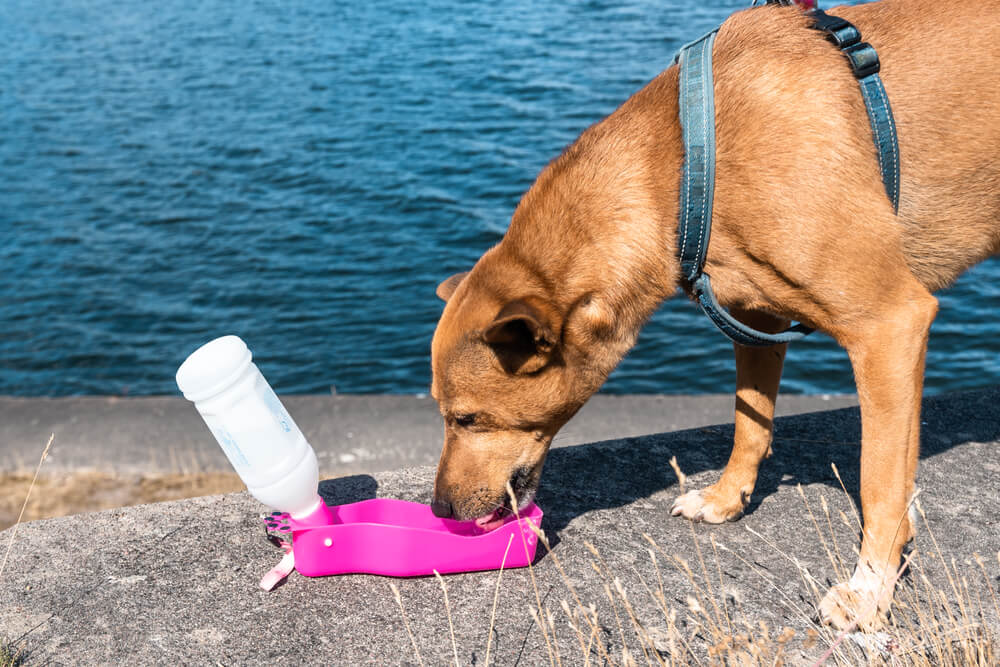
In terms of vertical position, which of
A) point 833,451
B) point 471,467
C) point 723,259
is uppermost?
point 723,259

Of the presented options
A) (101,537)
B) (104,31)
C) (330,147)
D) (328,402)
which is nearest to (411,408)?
(328,402)

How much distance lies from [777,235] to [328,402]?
17.1ft

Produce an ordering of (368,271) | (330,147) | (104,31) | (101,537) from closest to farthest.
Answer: (101,537) → (368,271) → (330,147) → (104,31)

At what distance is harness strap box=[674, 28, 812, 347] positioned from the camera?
3070 mm

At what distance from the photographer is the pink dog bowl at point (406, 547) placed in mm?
3420

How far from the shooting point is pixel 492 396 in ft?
10.8

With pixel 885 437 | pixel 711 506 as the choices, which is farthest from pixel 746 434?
pixel 885 437

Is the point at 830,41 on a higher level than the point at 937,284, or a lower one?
higher

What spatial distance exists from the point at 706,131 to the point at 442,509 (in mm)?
1646

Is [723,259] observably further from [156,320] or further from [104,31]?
[104,31]

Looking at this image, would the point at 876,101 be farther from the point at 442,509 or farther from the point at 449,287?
the point at 442,509

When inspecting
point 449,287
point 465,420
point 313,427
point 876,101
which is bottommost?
point 313,427

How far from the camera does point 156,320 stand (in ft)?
36.4

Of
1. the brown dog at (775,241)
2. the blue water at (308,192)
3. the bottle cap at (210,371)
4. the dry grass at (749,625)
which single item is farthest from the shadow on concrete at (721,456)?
the blue water at (308,192)
